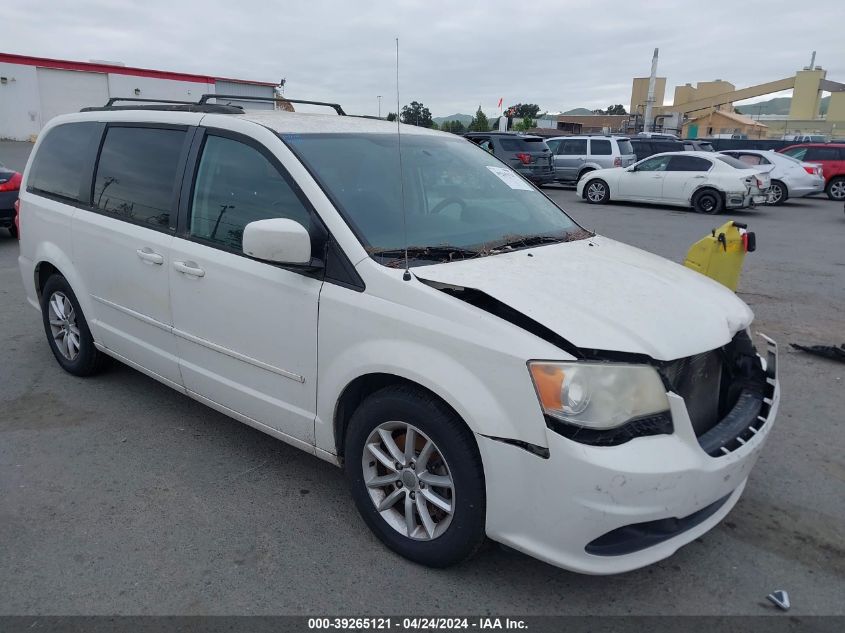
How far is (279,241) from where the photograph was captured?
9.51 feet

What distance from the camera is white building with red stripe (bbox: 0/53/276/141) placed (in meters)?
33.7

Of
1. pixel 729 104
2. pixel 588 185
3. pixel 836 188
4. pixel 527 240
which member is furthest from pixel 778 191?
pixel 729 104

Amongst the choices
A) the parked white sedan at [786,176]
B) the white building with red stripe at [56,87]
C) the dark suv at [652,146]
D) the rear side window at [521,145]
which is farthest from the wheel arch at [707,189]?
the white building with red stripe at [56,87]

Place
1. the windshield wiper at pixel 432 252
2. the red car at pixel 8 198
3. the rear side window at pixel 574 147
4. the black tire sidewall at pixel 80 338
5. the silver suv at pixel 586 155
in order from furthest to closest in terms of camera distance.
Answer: the rear side window at pixel 574 147
the silver suv at pixel 586 155
the red car at pixel 8 198
the black tire sidewall at pixel 80 338
the windshield wiper at pixel 432 252

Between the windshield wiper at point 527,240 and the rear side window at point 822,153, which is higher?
the rear side window at point 822,153

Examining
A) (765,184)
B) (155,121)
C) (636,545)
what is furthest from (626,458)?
(765,184)

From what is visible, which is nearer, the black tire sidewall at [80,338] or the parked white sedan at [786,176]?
the black tire sidewall at [80,338]

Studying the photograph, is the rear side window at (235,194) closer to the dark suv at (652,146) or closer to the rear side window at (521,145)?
the rear side window at (521,145)

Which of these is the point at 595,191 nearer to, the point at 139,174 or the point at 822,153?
the point at 822,153

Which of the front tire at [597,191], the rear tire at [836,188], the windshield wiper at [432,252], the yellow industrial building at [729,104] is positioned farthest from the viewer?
the yellow industrial building at [729,104]

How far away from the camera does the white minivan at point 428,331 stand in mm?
2420

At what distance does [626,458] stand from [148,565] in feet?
6.74

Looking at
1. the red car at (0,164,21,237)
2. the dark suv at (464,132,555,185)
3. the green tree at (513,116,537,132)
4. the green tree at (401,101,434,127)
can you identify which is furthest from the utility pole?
the green tree at (401,101,434,127)

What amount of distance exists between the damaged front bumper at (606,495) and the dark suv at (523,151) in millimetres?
17224
